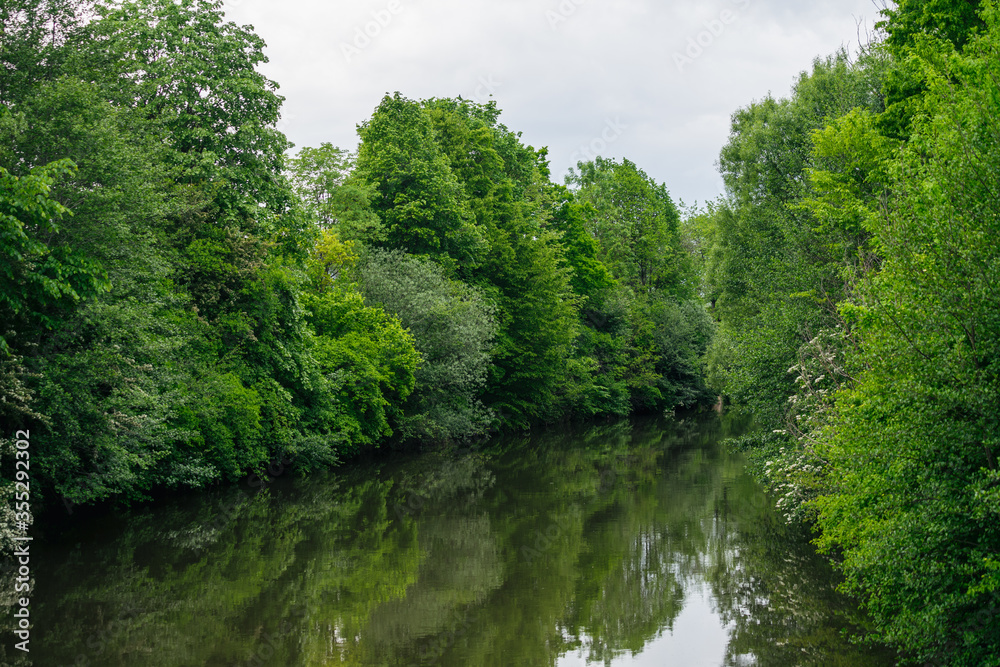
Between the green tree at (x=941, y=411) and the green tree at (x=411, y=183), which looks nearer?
the green tree at (x=941, y=411)

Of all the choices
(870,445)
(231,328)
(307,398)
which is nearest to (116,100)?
(231,328)

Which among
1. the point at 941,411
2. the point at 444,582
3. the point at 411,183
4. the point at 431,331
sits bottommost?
the point at 444,582

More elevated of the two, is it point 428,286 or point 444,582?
point 428,286

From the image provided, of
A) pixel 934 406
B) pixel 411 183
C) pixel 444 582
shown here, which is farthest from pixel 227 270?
pixel 934 406

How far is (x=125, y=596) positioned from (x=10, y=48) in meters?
11.5

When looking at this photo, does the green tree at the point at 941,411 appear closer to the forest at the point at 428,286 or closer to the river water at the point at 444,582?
the forest at the point at 428,286

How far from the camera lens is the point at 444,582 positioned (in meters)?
13.9

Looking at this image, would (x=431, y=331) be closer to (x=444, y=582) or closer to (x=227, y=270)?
(x=227, y=270)

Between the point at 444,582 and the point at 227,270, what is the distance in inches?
469

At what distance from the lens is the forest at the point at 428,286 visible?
7.82 m

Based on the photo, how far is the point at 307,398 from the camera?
1008 inches

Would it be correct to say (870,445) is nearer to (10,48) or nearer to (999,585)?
(999,585)

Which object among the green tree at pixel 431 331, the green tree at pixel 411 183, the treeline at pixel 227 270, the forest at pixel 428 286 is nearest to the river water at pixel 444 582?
the forest at pixel 428 286

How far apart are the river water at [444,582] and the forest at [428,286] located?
1.19 meters
